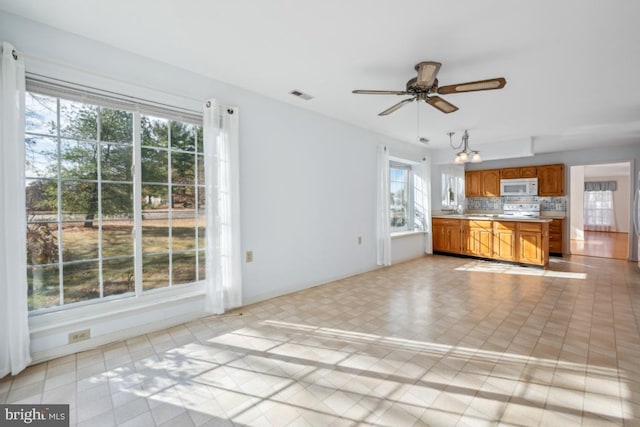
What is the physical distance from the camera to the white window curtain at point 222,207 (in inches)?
116

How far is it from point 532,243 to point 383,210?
9.76ft

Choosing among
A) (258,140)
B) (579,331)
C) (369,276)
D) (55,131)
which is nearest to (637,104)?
(579,331)

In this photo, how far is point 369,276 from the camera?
15.7ft

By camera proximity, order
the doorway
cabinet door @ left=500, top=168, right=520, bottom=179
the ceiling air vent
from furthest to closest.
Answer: the doorway < cabinet door @ left=500, top=168, right=520, bottom=179 < the ceiling air vent

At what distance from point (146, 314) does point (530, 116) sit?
5.48m

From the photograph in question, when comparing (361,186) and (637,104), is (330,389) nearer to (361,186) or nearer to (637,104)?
(361,186)

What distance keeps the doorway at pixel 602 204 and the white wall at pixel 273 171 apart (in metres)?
6.94

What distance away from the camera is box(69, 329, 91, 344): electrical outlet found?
2.27 m

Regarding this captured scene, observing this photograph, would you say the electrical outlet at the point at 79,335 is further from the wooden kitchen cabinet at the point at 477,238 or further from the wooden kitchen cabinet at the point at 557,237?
the wooden kitchen cabinet at the point at 557,237

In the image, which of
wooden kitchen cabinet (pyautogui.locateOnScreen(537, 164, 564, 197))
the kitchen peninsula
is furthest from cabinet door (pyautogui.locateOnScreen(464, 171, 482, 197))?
the kitchen peninsula

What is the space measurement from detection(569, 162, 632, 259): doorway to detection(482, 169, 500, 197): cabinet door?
132 inches

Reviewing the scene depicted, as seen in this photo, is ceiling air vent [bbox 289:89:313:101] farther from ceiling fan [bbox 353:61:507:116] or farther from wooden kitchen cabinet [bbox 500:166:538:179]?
wooden kitchen cabinet [bbox 500:166:538:179]

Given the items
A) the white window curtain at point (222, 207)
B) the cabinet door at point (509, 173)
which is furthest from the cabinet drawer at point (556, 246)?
the white window curtain at point (222, 207)

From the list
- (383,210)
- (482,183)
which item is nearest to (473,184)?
(482,183)
